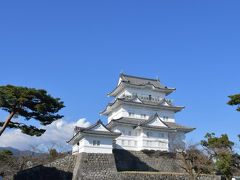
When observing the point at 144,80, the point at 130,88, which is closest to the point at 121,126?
the point at 130,88

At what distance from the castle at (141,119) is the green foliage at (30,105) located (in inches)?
417

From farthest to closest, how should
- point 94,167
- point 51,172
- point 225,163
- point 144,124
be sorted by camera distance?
point 144,124 → point 225,163 → point 94,167 → point 51,172

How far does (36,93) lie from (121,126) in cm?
1834

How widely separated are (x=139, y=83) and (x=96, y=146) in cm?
1433

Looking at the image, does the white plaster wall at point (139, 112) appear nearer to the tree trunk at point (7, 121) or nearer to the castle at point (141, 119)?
the castle at point (141, 119)

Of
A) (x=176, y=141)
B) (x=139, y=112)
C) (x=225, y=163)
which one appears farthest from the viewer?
(x=139, y=112)

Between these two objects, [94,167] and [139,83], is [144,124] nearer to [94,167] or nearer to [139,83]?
[139,83]

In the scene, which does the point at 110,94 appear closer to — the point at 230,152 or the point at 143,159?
the point at 143,159

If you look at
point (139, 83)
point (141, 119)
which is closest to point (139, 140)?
point (141, 119)

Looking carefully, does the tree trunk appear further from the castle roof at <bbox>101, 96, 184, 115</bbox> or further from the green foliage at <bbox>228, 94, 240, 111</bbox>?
the castle roof at <bbox>101, 96, 184, 115</bbox>

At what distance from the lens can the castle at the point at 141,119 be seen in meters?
35.2

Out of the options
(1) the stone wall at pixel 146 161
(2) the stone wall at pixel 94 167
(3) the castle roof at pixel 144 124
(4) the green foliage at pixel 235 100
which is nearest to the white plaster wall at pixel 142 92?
(3) the castle roof at pixel 144 124

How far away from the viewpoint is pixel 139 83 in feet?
136

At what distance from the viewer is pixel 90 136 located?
2916 cm
